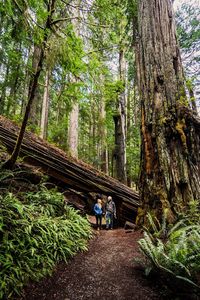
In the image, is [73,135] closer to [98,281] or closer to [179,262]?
[98,281]

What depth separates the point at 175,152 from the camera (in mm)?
3961

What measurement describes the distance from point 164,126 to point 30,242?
307cm

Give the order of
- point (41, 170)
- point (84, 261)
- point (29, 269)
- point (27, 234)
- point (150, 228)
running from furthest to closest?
point (41, 170) → point (150, 228) → point (84, 261) → point (27, 234) → point (29, 269)

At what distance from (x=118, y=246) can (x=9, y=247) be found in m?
1.90

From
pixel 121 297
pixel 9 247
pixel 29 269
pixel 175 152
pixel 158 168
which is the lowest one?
pixel 121 297

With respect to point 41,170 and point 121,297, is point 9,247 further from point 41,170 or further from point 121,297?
point 41,170

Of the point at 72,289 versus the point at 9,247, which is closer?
the point at 72,289

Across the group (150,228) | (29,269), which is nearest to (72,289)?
(29,269)

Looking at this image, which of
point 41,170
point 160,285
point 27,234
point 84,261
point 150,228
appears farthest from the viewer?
point 41,170

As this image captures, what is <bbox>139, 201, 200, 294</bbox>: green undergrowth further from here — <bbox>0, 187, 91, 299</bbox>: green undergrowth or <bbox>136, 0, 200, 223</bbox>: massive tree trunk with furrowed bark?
<bbox>0, 187, 91, 299</bbox>: green undergrowth

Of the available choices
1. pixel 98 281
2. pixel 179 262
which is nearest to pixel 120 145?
pixel 98 281

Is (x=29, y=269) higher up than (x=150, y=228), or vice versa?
(x=150, y=228)

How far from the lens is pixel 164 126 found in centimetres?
413

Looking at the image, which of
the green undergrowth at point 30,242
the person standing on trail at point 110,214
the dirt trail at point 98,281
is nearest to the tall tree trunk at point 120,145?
the person standing on trail at point 110,214
